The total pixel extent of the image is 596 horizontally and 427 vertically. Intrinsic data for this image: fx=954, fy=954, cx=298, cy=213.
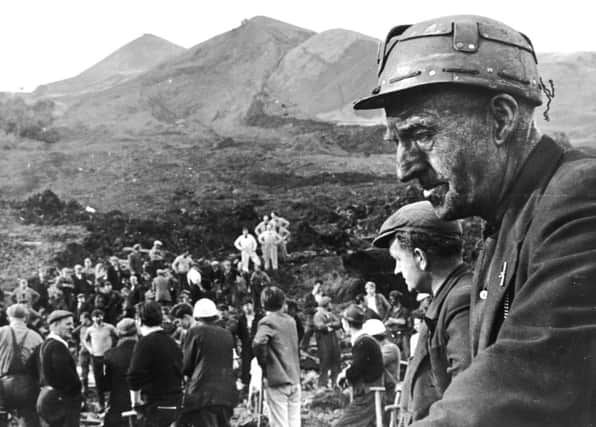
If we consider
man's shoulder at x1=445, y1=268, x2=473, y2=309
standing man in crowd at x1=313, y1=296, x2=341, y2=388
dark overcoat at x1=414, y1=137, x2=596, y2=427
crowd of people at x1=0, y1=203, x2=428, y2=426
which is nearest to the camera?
dark overcoat at x1=414, y1=137, x2=596, y2=427

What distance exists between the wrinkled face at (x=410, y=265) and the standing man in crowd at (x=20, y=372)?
524cm

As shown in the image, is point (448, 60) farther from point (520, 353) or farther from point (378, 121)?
point (378, 121)

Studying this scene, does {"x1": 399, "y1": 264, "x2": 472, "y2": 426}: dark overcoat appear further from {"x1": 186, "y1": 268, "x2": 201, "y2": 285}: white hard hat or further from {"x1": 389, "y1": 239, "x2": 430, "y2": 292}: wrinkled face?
{"x1": 186, "y1": 268, "x2": 201, "y2": 285}: white hard hat

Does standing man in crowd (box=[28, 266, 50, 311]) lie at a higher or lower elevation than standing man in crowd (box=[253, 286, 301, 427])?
lower

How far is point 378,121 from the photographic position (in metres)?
27.9

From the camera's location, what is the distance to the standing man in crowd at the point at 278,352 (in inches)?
282

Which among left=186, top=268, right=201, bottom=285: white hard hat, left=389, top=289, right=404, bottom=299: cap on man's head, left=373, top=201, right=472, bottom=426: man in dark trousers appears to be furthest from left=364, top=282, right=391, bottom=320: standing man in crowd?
left=373, top=201, right=472, bottom=426: man in dark trousers

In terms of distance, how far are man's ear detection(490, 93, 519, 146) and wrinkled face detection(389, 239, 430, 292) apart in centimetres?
151

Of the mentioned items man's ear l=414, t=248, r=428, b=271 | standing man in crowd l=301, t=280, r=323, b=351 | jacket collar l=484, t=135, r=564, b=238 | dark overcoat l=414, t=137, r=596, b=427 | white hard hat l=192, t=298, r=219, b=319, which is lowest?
standing man in crowd l=301, t=280, r=323, b=351

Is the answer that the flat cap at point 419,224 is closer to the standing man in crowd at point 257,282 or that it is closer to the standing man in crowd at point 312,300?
the standing man in crowd at point 312,300

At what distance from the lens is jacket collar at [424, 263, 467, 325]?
256 centimetres

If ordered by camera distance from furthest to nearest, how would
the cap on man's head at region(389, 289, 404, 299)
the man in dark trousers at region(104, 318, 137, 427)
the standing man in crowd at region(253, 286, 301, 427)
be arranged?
1. the cap on man's head at region(389, 289, 404, 299)
2. the man in dark trousers at region(104, 318, 137, 427)
3. the standing man in crowd at region(253, 286, 301, 427)

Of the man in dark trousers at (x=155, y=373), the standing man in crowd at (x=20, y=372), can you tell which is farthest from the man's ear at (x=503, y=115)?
the standing man in crowd at (x=20, y=372)

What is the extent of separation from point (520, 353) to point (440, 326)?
134cm
